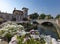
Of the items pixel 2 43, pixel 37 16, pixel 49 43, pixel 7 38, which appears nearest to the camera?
pixel 49 43

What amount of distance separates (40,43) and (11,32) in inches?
32.9

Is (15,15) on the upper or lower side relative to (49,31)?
upper

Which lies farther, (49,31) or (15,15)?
(15,15)

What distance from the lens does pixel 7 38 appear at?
233cm

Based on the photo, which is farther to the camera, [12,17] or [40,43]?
[12,17]

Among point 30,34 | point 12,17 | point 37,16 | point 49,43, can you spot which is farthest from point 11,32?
point 37,16

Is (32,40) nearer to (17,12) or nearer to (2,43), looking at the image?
(2,43)

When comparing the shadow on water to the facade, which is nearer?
the shadow on water

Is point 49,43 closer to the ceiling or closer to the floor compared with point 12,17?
closer to the ceiling

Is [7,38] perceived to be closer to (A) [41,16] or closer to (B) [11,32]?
(B) [11,32]

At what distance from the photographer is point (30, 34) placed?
176cm

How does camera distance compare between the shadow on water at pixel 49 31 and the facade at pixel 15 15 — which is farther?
the facade at pixel 15 15

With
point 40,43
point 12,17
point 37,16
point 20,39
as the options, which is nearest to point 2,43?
point 20,39

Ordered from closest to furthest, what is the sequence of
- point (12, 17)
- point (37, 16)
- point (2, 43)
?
point (2, 43) < point (12, 17) < point (37, 16)
